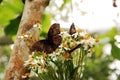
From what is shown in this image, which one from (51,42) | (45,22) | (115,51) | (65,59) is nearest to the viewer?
(65,59)

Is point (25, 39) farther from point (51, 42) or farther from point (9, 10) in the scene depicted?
point (9, 10)

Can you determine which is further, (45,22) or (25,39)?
(45,22)

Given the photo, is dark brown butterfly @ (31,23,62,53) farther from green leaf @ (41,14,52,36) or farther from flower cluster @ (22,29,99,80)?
green leaf @ (41,14,52,36)

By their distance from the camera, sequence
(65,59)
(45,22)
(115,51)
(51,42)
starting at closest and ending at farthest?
(65,59), (51,42), (115,51), (45,22)

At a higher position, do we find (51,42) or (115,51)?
(51,42)

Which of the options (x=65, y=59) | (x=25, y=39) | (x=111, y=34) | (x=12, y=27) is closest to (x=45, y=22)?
(x=12, y=27)

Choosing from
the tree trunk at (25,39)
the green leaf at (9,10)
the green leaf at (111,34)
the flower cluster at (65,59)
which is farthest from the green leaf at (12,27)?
the flower cluster at (65,59)

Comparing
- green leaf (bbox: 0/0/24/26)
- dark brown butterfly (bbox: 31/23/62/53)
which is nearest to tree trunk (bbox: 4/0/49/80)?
dark brown butterfly (bbox: 31/23/62/53)
